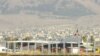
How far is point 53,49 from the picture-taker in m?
72.8

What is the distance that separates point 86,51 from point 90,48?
15.0 feet

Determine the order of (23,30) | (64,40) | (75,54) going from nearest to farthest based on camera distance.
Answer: (75,54) < (64,40) < (23,30)

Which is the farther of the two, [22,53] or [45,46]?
[45,46]

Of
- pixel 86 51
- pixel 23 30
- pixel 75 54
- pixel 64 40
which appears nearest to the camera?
pixel 75 54

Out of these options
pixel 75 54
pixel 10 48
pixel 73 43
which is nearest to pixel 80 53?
pixel 75 54

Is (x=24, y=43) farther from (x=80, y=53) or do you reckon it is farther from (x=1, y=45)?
(x=80, y=53)

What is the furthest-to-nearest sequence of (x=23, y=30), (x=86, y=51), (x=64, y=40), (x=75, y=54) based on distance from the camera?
(x=23, y=30) → (x=64, y=40) → (x=86, y=51) → (x=75, y=54)

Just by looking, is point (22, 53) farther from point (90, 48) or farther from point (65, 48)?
point (90, 48)

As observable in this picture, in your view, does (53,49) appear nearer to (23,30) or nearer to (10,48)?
(10,48)

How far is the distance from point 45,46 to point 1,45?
27.3 ft

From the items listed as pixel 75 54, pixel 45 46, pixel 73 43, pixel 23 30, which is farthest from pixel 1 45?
pixel 23 30

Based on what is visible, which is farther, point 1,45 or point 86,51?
point 1,45

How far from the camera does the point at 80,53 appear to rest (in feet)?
222

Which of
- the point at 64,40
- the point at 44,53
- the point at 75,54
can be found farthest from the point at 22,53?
the point at 64,40
